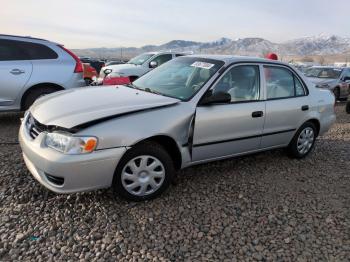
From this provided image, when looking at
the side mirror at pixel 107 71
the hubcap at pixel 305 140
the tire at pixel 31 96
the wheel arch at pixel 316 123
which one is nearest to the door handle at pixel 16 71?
the tire at pixel 31 96

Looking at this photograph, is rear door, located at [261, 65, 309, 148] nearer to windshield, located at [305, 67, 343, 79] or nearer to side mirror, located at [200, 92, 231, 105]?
side mirror, located at [200, 92, 231, 105]

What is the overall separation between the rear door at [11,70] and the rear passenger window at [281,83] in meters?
4.40

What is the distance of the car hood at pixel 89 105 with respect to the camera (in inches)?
128

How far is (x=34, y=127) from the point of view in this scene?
11.6 feet

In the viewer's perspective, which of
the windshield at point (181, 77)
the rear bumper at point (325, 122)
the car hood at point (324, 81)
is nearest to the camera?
the windshield at point (181, 77)

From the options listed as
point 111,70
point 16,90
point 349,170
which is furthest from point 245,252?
point 111,70

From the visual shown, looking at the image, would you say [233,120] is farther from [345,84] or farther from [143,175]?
[345,84]

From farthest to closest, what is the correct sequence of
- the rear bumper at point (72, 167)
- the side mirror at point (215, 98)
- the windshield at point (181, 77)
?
the windshield at point (181, 77), the side mirror at point (215, 98), the rear bumper at point (72, 167)

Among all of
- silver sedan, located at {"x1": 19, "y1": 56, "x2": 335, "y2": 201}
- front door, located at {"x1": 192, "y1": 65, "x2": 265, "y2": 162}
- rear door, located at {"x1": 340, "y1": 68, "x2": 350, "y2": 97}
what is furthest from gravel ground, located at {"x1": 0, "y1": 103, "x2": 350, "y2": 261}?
rear door, located at {"x1": 340, "y1": 68, "x2": 350, "y2": 97}

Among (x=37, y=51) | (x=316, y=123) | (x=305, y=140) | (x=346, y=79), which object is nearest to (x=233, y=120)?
(x=305, y=140)

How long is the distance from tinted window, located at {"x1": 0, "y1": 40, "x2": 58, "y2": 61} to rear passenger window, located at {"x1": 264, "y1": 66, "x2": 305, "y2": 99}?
169 inches

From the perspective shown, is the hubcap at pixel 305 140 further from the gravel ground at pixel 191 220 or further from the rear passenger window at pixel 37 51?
the rear passenger window at pixel 37 51

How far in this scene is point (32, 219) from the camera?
10.5 ft

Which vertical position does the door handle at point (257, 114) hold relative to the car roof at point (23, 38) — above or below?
below
